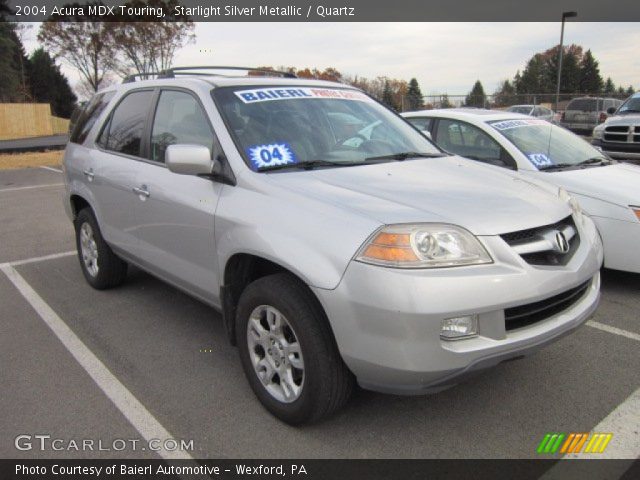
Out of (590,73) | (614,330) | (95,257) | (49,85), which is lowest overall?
(614,330)

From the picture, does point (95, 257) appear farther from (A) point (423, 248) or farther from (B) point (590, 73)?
(B) point (590, 73)

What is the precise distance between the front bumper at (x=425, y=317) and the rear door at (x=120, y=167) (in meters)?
2.23

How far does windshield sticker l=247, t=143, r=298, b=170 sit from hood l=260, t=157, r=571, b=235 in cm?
15

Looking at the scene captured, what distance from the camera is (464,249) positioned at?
2.43m

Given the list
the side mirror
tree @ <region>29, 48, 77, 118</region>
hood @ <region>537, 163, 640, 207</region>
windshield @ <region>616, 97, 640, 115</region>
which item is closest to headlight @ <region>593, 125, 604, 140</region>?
windshield @ <region>616, 97, 640, 115</region>

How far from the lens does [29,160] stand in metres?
17.8

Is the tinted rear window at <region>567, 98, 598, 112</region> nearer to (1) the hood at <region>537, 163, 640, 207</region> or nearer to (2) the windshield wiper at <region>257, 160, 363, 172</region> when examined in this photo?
(1) the hood at <region>537, 163, 640, 207</region>

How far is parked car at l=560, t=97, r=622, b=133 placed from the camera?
68.5ft

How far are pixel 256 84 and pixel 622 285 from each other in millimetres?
3669

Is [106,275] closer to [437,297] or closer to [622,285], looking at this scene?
[437,297]

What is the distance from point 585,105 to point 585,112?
3.15ft

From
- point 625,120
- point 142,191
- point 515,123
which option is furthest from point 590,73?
point 142,191

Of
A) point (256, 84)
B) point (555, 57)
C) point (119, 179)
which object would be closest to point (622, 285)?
point (256, 84)

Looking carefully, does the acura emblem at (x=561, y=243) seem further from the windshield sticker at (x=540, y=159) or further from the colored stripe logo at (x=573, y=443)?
the windshield sticker at (x=540, y=159)
